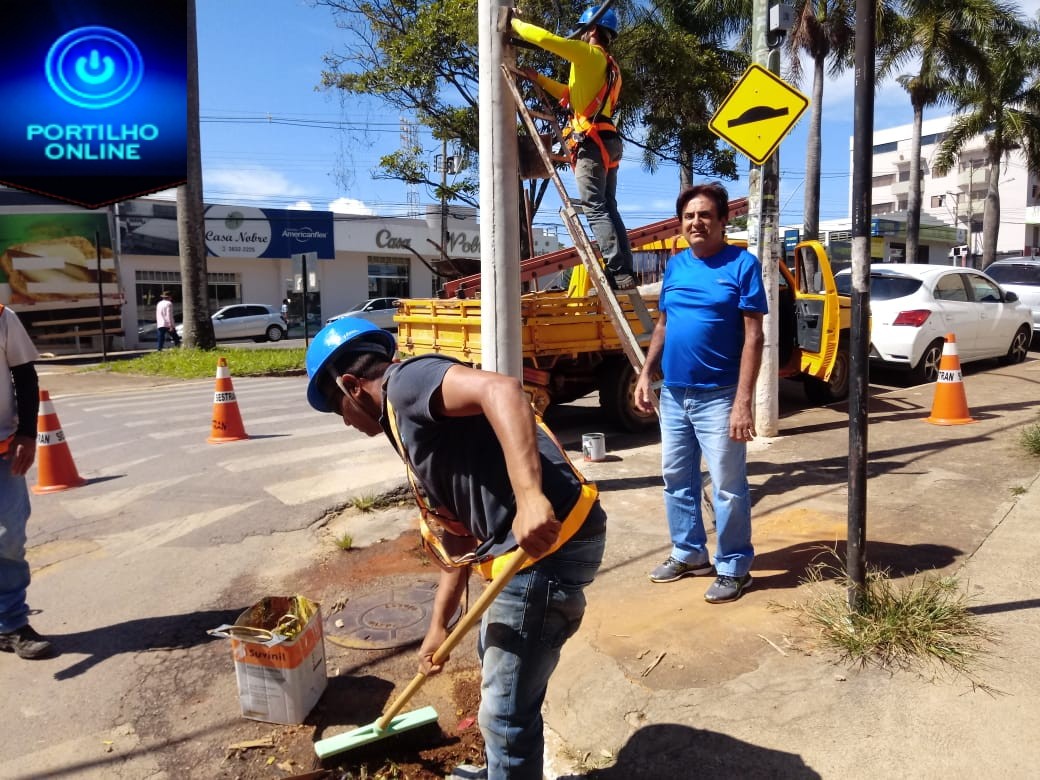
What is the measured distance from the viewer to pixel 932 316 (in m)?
9.75

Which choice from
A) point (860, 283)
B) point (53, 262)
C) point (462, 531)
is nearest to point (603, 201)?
point (860, 283)

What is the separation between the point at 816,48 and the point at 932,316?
725 inches

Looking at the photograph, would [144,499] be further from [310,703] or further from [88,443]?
[310,703]

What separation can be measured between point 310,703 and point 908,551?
318cm

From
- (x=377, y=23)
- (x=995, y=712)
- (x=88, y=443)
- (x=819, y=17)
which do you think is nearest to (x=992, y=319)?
(x=995, y=712)

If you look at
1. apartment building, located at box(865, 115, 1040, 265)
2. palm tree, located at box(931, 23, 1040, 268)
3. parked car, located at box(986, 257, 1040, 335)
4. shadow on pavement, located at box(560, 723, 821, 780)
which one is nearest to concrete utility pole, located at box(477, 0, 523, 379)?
shadow on pavement, located at box(560, 723, 821, 780)

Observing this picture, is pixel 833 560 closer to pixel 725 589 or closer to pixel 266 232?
pixel 725 589

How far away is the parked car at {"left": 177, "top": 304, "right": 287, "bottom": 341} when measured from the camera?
27.1 m

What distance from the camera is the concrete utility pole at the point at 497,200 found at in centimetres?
421

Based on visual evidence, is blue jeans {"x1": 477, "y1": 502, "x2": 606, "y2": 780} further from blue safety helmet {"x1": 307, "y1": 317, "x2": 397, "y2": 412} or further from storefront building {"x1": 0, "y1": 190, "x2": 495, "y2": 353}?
storefront building {"x1": 0, "y1": 190, "x2": 495, "y2": 353}

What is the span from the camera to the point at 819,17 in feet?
78.4

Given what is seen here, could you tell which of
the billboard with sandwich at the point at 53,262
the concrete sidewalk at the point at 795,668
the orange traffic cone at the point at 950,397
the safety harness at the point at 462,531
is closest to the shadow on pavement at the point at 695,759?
the concrete sidewalk at the point at 795,668

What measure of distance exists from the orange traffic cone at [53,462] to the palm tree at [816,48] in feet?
70.7

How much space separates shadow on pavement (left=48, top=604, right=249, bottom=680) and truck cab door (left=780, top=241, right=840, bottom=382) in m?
6.27
